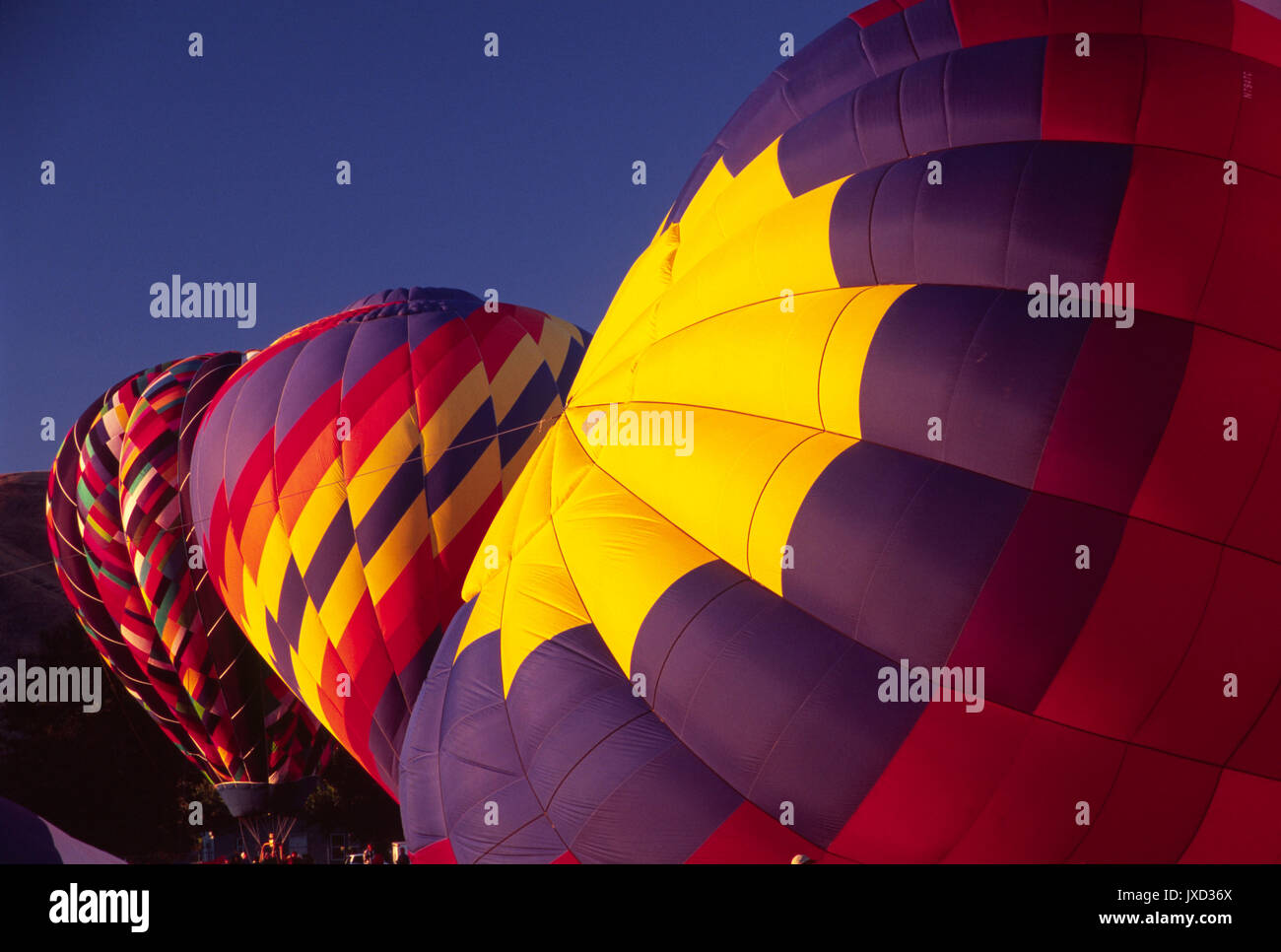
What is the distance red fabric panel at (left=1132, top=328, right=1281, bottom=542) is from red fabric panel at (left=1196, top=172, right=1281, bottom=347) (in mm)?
204

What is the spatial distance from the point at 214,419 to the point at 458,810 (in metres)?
6.30


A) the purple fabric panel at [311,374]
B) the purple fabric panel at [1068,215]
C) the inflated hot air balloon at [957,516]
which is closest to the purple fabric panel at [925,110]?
the inflated hot air balloon at [957,516]

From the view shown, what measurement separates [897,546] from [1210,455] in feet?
3.97

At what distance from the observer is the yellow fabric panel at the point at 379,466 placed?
9414mm

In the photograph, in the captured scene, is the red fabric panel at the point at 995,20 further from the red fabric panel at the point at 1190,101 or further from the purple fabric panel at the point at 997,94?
the red fabric panel at the point at 1190,101

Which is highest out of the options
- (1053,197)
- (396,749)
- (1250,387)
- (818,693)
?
(1053,197)

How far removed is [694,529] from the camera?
543 centimetres

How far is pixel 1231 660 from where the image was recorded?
4.57 metres

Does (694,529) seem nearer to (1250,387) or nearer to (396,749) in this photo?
(1250,387)

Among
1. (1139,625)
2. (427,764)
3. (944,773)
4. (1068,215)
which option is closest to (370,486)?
(427,764)

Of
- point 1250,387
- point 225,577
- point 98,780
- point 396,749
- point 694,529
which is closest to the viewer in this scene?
point 1250,387

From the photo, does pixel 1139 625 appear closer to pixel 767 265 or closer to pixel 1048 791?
pixel 1048 791

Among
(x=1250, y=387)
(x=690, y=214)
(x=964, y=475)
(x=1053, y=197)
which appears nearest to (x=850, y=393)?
→ (x=964, y=475)

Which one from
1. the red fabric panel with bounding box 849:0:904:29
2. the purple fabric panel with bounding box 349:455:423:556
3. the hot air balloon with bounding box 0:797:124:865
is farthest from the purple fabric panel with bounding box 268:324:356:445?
the hot air balloon with bounding box 0:797:124:865
